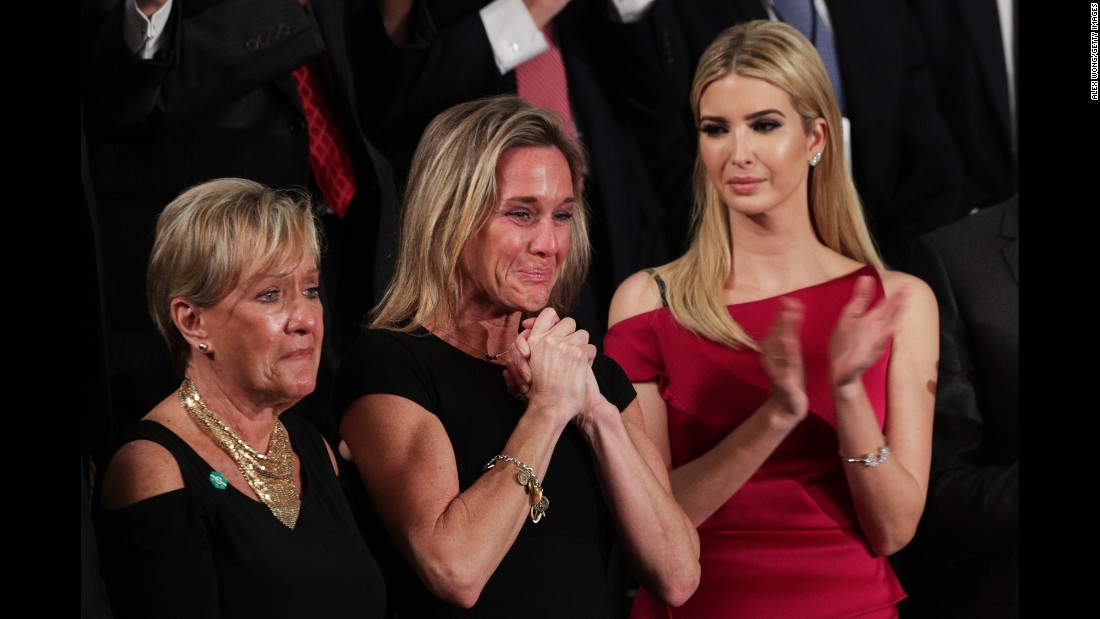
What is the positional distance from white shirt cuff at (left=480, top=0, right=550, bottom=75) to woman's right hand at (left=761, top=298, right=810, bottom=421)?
81 cm

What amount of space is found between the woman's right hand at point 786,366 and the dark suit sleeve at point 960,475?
1.93 feet

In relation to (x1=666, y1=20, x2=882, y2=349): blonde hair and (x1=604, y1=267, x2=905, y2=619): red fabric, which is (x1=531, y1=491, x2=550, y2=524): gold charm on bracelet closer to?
(x1=604, y1=267, x2=905, y2=619): red fabric

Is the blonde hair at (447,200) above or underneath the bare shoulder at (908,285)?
above

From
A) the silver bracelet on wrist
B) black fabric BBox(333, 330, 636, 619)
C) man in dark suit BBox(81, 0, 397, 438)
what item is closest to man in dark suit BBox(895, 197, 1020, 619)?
the silver bracelet on wrist

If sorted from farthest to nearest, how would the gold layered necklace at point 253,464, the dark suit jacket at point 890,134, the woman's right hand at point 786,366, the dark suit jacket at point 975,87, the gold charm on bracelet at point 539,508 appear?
the dark suit jacket at point 975,87, the dark suit jacket at point 890,134, the woman's right hand at point 786,366, the gold charm on bracelet at point 539,508, the gold layered necklace at point 253,464

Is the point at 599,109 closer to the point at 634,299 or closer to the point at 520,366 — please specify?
the point at 634,299

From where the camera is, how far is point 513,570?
7.27 ft

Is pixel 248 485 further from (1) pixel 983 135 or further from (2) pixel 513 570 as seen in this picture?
(1) pixel 983 135

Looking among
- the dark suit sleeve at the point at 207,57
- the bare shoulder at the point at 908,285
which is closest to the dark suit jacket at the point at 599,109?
the dark suit sleeve at the point at 207,57

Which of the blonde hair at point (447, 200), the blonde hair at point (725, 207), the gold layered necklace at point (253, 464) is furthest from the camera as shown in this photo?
the blonde hair at point (725, 207)

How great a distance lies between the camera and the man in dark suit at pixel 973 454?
3.02m

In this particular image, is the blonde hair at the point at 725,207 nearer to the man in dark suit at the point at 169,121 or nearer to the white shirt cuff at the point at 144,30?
the man in dark suit at the point at 169,121

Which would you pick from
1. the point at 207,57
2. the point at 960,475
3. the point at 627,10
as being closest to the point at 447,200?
the point at 207,57

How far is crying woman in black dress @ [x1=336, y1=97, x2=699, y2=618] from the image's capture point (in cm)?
213
